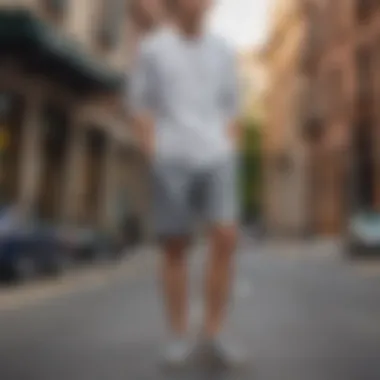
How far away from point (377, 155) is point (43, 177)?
304 mm

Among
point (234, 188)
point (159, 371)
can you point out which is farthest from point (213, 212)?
point (159, 371)

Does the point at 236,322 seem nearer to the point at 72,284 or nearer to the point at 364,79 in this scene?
the point at 364,79

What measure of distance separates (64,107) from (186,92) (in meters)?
0.25

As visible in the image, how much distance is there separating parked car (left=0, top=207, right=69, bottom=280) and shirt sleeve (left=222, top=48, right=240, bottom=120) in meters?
0.22

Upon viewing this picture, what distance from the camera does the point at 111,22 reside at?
93 centimetres

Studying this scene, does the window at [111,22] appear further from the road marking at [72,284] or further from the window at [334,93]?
the road marking at [72,284]

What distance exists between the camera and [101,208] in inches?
42.8

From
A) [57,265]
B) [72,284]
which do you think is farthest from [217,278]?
[57,265]

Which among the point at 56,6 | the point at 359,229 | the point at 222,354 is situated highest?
the point at 56,6

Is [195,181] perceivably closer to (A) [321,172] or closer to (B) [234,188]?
(B) [234,188]

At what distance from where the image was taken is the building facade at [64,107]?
36.8 inches

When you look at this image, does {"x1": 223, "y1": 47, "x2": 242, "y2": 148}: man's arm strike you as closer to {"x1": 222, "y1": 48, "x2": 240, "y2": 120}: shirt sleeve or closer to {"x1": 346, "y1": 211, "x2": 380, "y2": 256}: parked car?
{"x1": 222, "y1": 48, "x2": 240, "y2": 120}: shirt sleeve

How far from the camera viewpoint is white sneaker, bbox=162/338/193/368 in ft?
2.94

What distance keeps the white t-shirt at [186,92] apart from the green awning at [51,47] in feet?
0.25
